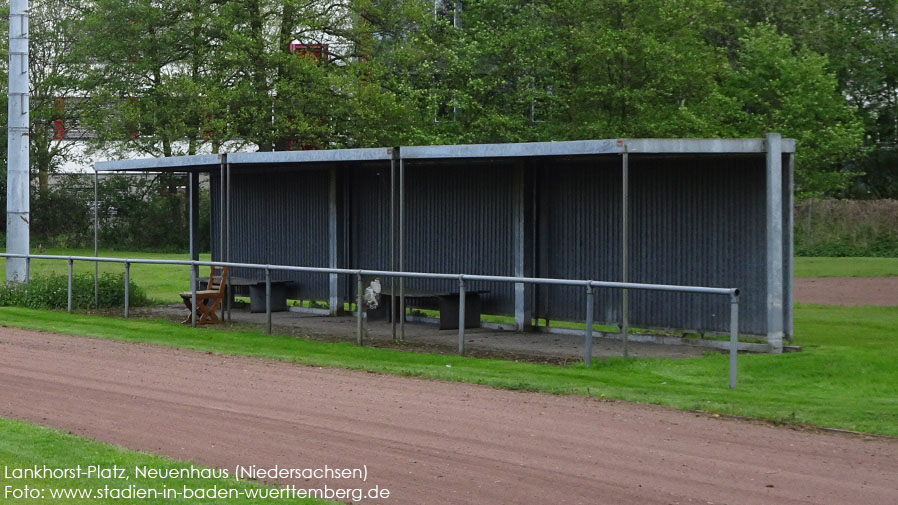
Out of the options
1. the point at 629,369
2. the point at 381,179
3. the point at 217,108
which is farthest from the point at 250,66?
the point at 629,369

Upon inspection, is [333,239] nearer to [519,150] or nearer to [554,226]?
[554,226]

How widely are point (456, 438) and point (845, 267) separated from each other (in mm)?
26976

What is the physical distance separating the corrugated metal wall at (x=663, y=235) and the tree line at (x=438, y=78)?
14800mm

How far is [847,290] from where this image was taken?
83.9 ft

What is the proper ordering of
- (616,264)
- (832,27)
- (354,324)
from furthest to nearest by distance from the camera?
(832,27) < (354,324) < (616,264)

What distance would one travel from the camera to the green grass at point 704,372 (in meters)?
10.5

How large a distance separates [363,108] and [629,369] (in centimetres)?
2243

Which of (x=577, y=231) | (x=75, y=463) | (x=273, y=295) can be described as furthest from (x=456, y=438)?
(x=273, y=295)

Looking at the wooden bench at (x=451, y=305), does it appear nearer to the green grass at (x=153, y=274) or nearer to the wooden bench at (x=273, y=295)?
the wooden bench at (x=273, y=295)

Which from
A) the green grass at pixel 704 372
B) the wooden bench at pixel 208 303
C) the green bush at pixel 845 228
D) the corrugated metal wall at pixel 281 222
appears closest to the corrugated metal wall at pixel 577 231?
the green grass at pixel 704 372

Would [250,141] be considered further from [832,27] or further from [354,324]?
[832,27]

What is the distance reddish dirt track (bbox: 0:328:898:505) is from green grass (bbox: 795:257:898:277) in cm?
2135

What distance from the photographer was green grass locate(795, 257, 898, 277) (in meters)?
30.8

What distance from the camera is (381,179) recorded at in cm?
1911
